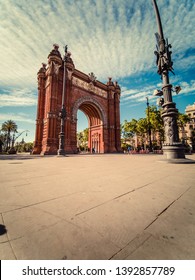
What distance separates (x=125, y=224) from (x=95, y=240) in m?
0.41

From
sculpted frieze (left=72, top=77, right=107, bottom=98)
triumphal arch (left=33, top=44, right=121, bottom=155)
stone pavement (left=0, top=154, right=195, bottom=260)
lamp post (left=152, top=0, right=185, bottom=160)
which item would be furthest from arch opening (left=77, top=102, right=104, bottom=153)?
stone pavement (left=0, top=154, right=195, bottom=260)

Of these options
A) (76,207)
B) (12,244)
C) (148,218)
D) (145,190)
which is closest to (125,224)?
(148,218)

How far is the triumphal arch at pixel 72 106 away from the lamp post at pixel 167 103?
987 cm

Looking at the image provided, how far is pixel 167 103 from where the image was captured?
7.66m

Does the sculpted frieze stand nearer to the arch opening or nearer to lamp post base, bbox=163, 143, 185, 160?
the arch opening

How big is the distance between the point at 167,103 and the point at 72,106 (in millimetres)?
17574

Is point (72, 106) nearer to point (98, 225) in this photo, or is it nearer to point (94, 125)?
point (94, 125)

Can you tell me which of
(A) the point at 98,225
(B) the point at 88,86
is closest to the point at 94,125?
(B) the point at 88,86

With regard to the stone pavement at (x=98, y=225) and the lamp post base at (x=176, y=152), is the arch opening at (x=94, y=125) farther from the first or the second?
the stone pavement at (x=98, y=225)

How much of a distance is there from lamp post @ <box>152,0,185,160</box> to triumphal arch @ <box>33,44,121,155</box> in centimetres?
987

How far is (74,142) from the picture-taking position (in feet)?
69.0

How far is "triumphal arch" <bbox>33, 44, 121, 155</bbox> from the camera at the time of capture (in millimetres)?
19406
